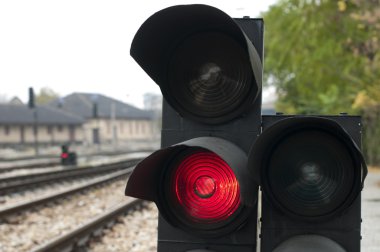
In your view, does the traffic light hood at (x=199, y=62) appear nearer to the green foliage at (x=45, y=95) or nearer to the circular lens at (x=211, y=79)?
the circular lens at (x=211, y=79)

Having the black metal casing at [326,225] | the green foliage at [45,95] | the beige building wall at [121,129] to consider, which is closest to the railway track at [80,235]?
the black metal casing at [326,225]

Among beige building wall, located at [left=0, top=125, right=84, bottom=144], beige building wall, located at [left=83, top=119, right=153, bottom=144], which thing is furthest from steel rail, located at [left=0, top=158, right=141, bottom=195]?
beige building wall, located at [left=83, top=119, right=153, bottom=144]

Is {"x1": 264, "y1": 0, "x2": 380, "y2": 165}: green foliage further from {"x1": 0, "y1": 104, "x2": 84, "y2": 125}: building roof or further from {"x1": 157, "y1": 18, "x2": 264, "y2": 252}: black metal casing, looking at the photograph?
{"x1": 0, "y1": 104, "x2": 84, "y2": 125}: building roof

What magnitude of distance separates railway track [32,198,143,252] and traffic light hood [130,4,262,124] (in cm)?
484

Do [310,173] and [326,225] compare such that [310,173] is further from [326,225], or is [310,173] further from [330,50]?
[330,50]

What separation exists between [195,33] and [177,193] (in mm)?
693

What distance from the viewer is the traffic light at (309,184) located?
1.78m

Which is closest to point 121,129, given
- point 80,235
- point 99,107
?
point 99,107

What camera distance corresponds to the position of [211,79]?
202 cm

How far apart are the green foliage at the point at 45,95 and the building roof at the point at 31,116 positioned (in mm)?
33306

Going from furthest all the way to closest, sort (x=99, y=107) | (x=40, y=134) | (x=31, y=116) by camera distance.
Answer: (x=99, y=107)
(x=31, y=116)
(x=40, y=134)

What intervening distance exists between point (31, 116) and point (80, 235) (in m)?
65.1

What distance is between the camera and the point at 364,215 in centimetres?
934

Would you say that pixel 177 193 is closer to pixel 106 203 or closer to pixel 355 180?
pixel 355 180
